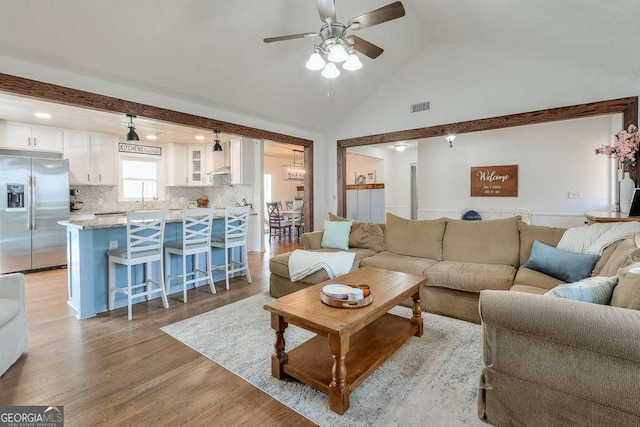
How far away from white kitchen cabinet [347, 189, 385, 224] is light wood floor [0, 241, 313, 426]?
18.6 ft

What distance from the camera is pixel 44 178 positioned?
513 centimetres

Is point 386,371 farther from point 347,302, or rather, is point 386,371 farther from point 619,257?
point 619,257

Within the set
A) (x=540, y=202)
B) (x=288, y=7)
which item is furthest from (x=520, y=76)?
(x=288, y=7)

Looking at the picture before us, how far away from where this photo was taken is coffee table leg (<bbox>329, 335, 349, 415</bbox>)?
176 centimetres

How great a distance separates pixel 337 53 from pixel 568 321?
2483 mm

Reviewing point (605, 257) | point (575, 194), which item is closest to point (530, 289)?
point (605, 257)

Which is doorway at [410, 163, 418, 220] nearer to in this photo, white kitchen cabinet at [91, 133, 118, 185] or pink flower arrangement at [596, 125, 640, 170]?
pink flower arrangement at [596, 125, 640, 170]

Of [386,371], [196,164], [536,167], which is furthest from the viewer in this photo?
[196,164]

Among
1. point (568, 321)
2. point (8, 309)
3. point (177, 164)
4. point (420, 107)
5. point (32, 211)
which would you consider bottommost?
point (8, 309)

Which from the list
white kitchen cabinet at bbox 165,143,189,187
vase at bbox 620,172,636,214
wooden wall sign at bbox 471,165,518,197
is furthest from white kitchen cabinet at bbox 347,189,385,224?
vase at bbox 620,172,636,214

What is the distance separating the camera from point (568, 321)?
1.33m

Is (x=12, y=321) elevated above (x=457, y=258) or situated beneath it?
situated beneath

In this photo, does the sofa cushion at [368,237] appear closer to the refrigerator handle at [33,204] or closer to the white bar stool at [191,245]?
the white bar stool at [191,245]

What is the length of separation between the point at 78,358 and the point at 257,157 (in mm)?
4951
